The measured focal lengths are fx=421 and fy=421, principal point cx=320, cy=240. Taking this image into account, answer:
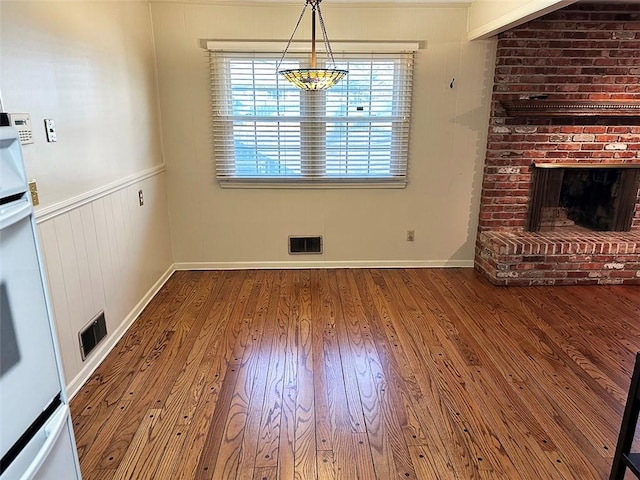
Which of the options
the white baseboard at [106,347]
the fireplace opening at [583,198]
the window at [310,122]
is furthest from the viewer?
the fireplace opening at [583,198]

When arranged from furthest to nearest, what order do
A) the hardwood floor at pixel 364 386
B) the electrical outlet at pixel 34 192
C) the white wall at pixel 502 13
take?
the white wall at pixel 502 13
the electrical outlet at pixel 34 192
the hardwood floor at pixel 364 386

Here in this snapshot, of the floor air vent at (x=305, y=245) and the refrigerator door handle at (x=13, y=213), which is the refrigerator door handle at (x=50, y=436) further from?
the floor air vent at (x=305, y=245)

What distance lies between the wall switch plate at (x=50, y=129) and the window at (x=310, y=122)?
1.76 metres

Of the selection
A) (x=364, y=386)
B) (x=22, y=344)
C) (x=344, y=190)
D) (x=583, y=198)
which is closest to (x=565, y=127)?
(x=583, y=198)

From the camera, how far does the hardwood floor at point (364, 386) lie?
1.83 meters

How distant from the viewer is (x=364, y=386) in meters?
2.34

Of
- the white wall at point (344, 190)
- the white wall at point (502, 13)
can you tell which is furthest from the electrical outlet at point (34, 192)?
the white wall at point (502, 13)

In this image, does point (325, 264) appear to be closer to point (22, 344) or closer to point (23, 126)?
point (23, 126)

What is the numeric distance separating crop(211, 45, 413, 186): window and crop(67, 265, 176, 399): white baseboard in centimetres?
123

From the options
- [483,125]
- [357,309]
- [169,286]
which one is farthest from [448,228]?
[169,286]

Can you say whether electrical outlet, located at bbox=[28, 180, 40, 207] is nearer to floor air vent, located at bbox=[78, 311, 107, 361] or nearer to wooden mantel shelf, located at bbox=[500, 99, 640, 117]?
floor air vent, located at bbox=[78, 311, 107, 361]

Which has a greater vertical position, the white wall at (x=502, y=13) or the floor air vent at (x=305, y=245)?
the white wall at (x=502, y=13)

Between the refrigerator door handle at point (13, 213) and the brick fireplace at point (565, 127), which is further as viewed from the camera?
the brick fireplace at point (565, 127)

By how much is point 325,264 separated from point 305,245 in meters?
0.28
